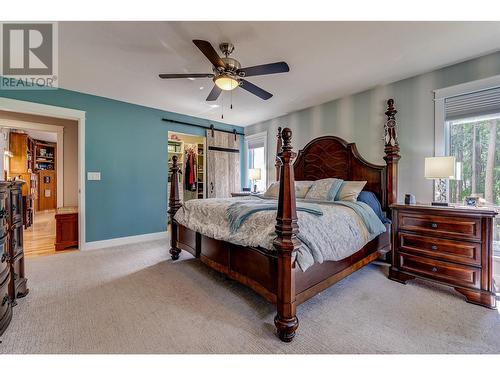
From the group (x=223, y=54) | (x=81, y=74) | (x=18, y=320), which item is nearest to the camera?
(x=18, y=320)

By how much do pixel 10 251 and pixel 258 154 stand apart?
4.39 meters

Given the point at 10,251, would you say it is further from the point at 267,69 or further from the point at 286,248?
the point at 267,69

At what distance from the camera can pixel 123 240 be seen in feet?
13.0

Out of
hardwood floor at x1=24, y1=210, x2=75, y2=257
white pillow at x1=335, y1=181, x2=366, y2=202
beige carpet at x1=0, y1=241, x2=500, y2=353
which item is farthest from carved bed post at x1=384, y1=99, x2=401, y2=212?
hardwood floor at x1=24, y1=210, x2=75, y2=257

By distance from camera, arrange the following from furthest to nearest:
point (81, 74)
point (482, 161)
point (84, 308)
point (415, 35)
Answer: point (81, 74) < point (482, 161) < point (415, 35) < point (84, 308)

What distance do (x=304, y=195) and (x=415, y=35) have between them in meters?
2.06

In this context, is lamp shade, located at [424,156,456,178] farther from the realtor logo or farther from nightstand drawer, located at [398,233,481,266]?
the realtor logo

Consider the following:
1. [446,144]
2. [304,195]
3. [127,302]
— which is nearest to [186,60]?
[304,195]

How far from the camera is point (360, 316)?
1802 mm

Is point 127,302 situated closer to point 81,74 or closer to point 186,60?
point 186,60

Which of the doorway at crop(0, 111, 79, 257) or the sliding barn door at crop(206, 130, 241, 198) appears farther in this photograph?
the sliding barn door at crop(206, 130, 241, 198)

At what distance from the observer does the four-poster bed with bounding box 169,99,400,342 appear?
155 cm

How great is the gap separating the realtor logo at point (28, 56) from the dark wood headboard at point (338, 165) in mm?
3481

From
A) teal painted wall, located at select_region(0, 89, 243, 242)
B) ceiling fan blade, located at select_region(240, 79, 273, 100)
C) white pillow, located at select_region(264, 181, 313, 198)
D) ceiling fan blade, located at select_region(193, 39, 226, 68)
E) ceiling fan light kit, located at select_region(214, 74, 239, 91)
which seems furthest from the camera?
teal painted wall, located at select_region(0, 89, 243, 242)
